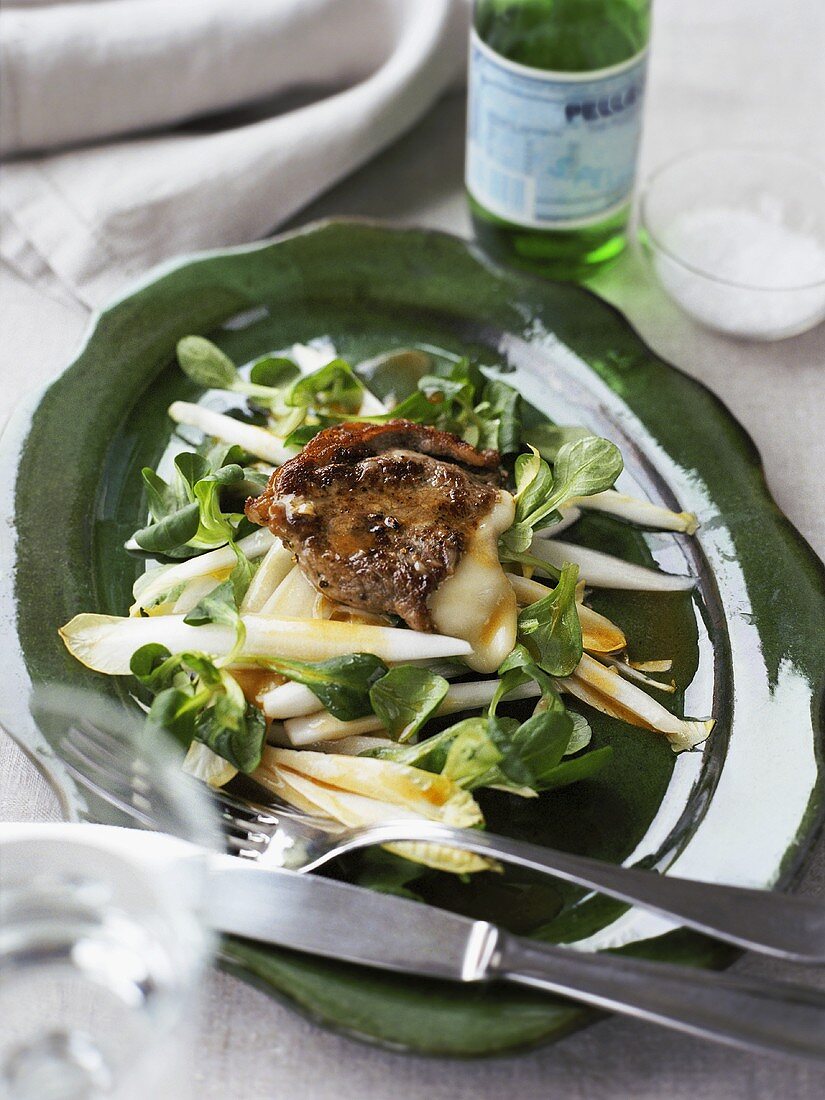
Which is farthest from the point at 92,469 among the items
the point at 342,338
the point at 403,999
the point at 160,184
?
the point at 403,999

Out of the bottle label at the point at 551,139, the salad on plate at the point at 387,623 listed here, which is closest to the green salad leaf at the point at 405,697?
the salad on plate at the point at 387,623

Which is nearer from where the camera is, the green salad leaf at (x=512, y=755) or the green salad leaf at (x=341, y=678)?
the green salad leaf at (x=512, y=755)

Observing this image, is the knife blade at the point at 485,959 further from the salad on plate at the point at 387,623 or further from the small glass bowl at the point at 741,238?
the small glass bowl at the point at 741,238

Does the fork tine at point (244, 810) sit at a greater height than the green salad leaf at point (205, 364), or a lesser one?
lesser

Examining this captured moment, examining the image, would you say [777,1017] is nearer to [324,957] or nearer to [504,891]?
[504,891]

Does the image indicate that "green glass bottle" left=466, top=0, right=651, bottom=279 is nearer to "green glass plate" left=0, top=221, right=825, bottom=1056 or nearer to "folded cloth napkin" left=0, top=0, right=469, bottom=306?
"green glass plate" left=0, top=221, right=825, bottom=1056

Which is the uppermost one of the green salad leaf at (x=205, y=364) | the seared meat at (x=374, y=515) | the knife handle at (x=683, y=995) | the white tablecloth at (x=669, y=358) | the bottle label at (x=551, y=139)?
the bottle label at (x=551, y=139)
